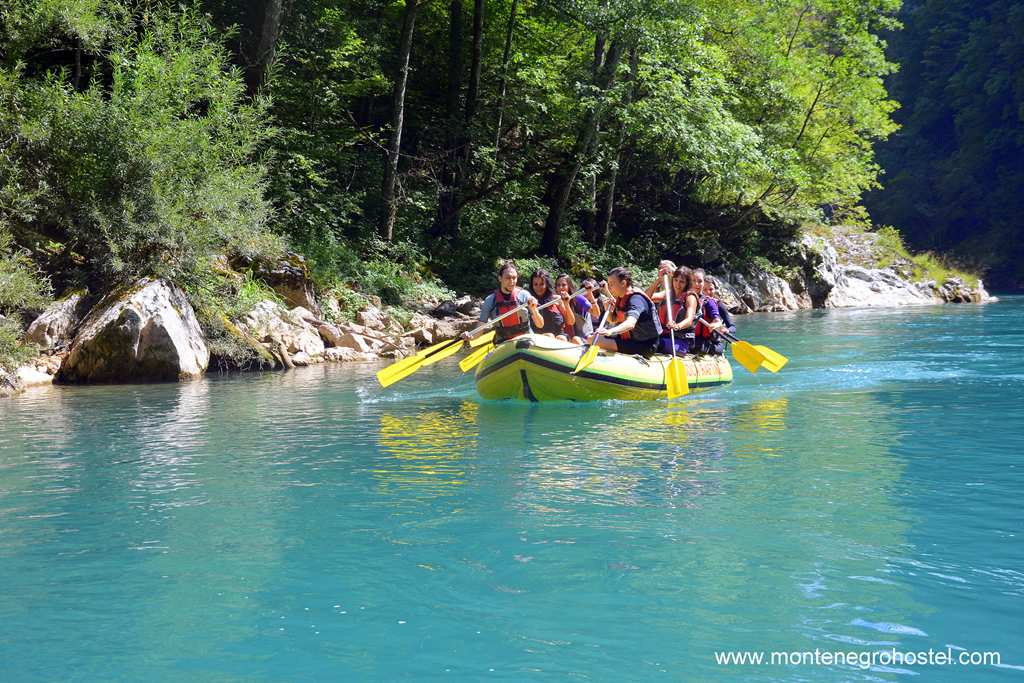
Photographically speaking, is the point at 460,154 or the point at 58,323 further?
the point at 460,154

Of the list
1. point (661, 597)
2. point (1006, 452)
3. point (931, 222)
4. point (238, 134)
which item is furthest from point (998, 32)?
point (661, 597)

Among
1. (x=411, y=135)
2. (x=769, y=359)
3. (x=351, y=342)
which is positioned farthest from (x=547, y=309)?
(x=411, y=135)

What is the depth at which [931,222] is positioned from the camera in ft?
169

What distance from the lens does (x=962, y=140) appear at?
172 feet

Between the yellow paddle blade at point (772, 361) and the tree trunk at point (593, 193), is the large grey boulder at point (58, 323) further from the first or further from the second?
the tree trunk at point (593, 193)

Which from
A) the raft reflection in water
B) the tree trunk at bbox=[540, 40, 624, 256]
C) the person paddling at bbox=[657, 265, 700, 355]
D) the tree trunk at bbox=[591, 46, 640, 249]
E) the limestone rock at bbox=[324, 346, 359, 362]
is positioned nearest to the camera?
the raft reflection in water

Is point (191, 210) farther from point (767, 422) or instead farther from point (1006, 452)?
point (1006, 452)

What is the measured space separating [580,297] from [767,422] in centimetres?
391

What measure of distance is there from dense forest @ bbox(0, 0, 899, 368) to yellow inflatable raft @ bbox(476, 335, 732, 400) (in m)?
5.88

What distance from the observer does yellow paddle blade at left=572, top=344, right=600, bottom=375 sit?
983 centimetres

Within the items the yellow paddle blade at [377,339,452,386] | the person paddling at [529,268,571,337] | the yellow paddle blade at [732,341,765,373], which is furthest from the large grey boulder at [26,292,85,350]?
the yellow paddle blade at [732,341,765,373]

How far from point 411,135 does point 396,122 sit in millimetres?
4749

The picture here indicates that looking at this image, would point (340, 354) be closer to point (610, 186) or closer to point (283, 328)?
point (283, 328)

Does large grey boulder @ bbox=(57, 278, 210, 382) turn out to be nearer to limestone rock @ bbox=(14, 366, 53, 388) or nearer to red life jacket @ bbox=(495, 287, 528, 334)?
limestone rock @ bbox=(14, 366, 53, 388)
